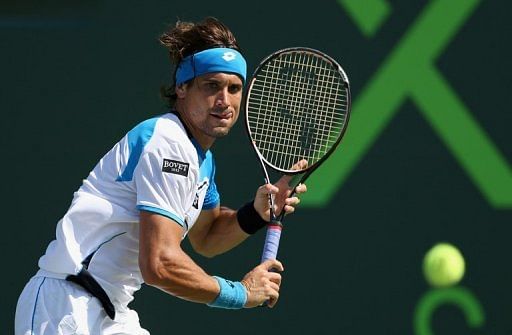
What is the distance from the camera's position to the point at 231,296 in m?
3.44

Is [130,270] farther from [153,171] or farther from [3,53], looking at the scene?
[3,53]

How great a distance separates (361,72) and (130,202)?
2149 mm

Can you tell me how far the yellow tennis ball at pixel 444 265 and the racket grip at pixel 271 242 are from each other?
176 centimetres

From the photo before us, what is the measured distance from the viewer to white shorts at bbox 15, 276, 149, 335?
337cm

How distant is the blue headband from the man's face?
0.02m

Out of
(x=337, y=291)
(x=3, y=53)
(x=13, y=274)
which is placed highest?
(x=3, y=53)

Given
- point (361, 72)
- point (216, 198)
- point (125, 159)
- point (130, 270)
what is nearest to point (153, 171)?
point (125, 159)

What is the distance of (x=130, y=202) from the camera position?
11.3 feet

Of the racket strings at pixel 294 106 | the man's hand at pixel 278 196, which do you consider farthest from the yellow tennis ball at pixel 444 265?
the man's hand at pixel 278 196

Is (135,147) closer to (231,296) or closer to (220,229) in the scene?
(231,296)

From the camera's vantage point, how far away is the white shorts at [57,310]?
3.37 meters

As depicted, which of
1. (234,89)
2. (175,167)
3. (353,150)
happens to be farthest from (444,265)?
(175,167)

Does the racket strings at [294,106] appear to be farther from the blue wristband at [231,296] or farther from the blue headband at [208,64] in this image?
the blue wristband at [231,296]

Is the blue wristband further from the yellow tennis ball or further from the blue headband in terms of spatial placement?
the yellow tennis ball
